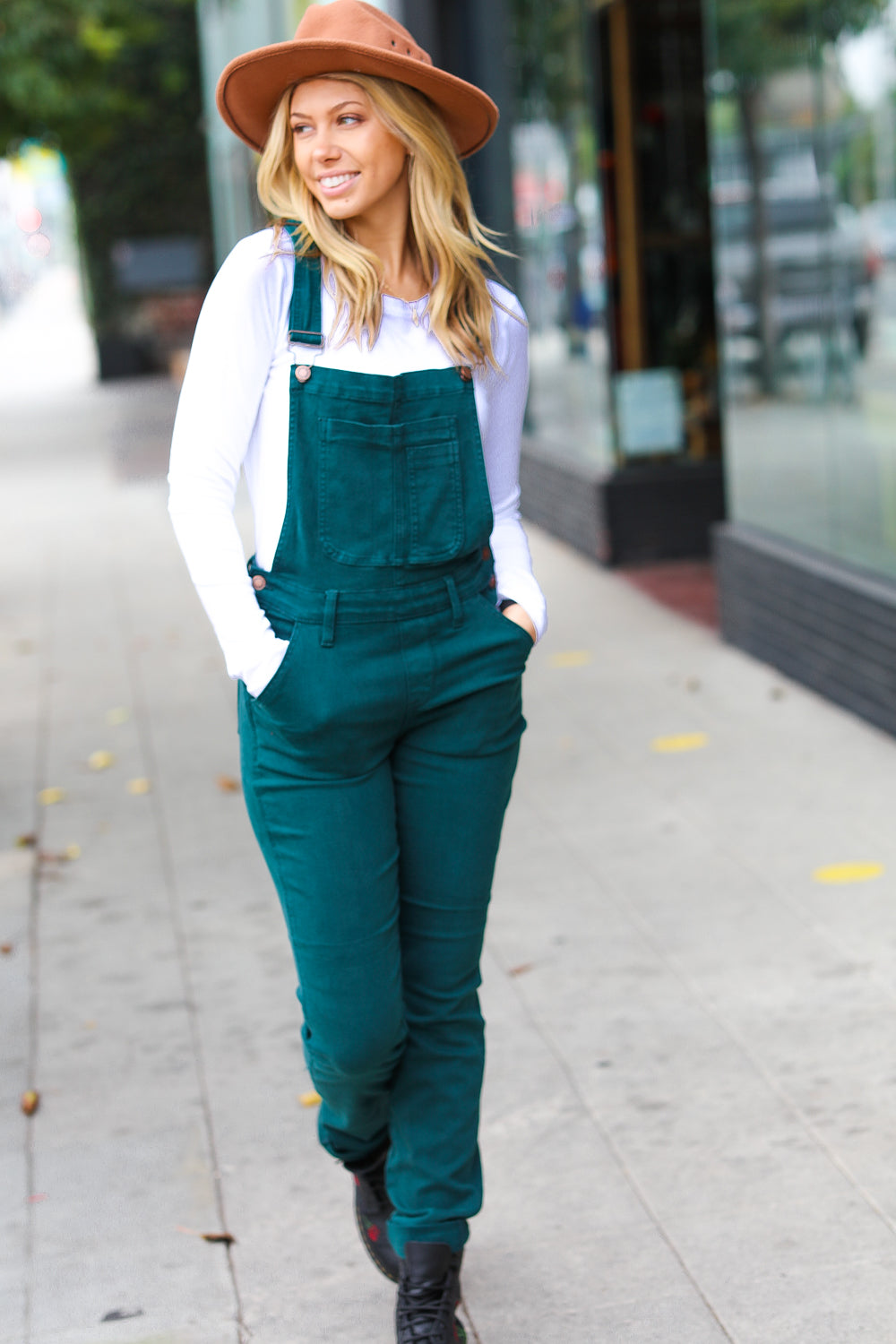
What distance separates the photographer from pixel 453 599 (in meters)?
2.36

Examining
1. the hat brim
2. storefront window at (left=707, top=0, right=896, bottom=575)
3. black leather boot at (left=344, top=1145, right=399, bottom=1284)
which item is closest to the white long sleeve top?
the hat brim

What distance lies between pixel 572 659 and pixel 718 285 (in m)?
1.89

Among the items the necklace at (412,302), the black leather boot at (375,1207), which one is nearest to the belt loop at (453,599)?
the necklace at (412,302)

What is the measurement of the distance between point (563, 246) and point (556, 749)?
5030mm

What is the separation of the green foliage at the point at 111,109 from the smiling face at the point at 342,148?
20.0 meters

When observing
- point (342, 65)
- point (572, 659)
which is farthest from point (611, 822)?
point (342, 65)

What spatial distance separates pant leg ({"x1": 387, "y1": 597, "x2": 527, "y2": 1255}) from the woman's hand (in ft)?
0.11

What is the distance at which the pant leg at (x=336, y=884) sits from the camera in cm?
238

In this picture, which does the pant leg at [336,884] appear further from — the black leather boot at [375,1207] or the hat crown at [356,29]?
the hat crown at [356,29]

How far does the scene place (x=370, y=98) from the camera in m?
2.35

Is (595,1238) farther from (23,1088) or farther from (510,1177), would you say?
(23,1088)

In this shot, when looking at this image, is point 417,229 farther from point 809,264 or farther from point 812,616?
point 809,264

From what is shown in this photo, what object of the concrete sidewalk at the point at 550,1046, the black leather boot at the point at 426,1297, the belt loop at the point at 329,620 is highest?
the belt loop at the point at 329,620

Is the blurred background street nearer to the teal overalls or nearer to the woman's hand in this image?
the teal overalls
